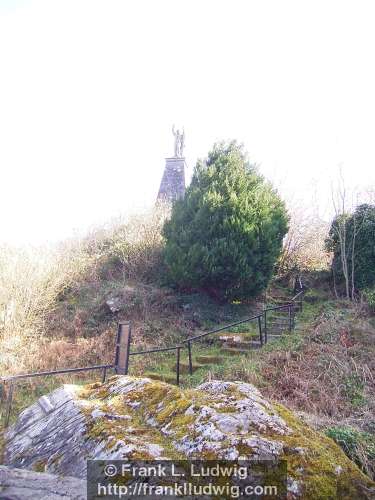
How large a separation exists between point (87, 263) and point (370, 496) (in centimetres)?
1199

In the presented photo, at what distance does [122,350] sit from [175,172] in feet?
54.7

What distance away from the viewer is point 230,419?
2.50 meters

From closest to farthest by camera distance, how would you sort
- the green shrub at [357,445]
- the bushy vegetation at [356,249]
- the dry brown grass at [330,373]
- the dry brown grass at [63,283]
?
the green shrub at [357,445]
the dry brown grass at [330,373]
the dry brown grass at [63,283]
the bushy vegetation at [356,249]

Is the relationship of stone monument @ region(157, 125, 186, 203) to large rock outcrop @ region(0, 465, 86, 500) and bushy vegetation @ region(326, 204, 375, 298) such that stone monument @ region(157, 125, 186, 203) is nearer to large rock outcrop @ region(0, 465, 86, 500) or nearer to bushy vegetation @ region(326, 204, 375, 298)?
bushy vegetation @ region(326, 204, 375, 298)

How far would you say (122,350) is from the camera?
5.45m

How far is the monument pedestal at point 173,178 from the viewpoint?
2000cm

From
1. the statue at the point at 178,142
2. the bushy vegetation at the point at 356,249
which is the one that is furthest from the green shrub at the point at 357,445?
the statue at the point at 178,142

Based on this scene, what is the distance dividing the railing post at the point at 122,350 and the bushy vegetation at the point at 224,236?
20.0ft

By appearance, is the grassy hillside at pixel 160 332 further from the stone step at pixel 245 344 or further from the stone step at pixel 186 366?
the stone step at pixel 245 344

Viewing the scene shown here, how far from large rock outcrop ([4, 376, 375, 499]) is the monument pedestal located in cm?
1678

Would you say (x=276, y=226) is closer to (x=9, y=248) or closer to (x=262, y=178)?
(x=262, y=178)

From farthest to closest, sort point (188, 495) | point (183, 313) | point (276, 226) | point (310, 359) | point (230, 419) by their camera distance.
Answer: point (276, 226) < point (183, 313) < point (310, 359) < point (230, 419) < point (188, 495)

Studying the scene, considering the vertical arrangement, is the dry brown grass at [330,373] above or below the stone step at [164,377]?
above

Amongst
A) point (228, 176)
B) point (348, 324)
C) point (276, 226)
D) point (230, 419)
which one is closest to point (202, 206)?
point (228, 176)
